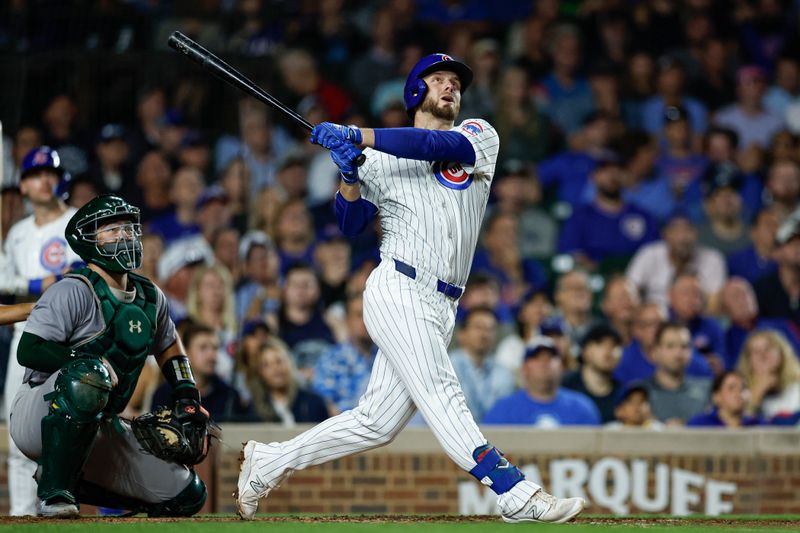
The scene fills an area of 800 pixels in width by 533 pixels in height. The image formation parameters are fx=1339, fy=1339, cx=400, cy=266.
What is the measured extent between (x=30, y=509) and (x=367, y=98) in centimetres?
520

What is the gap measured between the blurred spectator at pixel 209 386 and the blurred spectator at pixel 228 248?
2.46ft

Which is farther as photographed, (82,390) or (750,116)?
(750,116)

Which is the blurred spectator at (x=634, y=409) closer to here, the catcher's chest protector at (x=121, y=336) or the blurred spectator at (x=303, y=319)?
the blurred spectator at (x=303, y=319)

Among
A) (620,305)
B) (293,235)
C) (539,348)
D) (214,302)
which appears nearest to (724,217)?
(620,305)

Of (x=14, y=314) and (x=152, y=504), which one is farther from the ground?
(x=14, y=314)

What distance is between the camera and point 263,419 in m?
7.82

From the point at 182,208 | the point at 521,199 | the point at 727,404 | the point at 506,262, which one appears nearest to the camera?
the point at 727,404

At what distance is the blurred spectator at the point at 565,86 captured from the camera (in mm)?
10805

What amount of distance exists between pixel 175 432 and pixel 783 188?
6.46 meters

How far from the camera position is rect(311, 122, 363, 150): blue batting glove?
4793 millimetres

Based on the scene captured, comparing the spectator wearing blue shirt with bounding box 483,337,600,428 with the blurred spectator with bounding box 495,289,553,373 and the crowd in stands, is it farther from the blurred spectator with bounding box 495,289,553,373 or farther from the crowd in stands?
the blurred spectator with bounding box 495,289,553,373

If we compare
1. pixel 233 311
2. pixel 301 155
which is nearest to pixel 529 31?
pixel 301 155

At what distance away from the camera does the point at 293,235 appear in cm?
961

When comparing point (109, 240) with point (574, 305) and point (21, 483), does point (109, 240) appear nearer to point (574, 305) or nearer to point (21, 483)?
point (21, 483)
